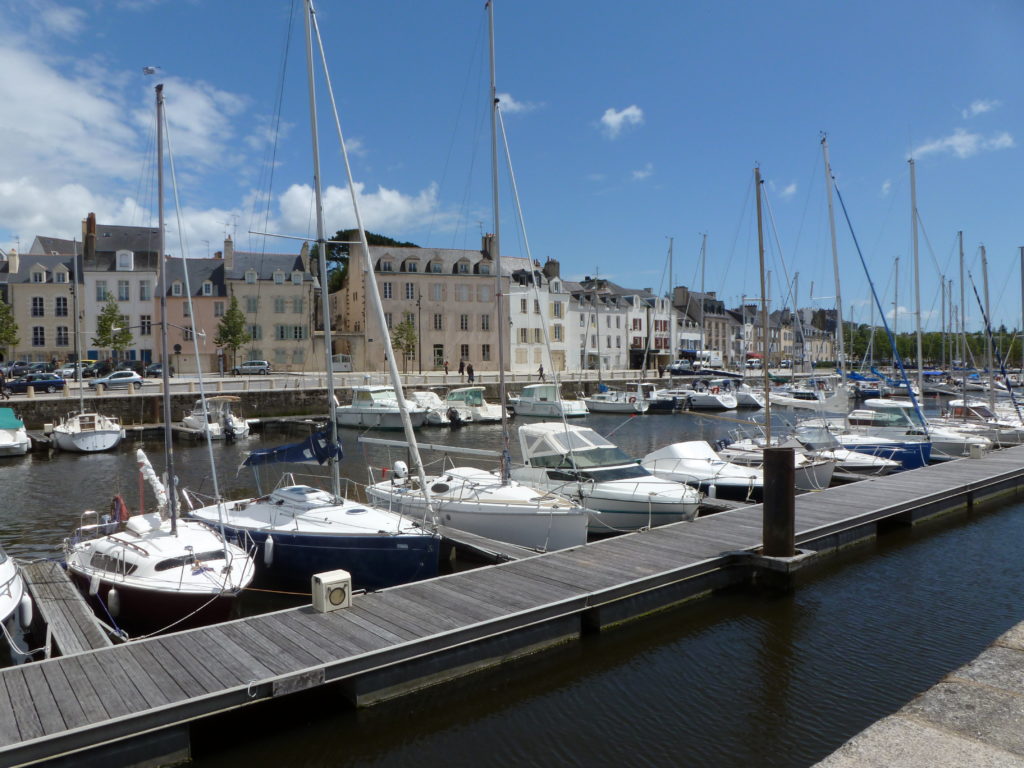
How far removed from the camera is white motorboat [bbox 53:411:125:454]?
34.2 m

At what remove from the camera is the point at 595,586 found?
1215cm

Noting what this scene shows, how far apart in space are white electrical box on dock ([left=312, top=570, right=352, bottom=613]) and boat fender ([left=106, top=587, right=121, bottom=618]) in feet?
9.97

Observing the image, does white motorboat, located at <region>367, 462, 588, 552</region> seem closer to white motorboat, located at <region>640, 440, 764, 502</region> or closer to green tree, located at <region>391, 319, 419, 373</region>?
white motorboat, located at <region>640, 440, 764, 502</region>

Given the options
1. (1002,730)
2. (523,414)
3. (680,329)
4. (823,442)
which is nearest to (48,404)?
(523,414)

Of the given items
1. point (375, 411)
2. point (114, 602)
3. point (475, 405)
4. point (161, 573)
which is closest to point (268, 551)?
point (161, 573)

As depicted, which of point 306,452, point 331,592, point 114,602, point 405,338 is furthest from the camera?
point 405,338

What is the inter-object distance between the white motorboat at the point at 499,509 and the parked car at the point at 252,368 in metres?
49.1

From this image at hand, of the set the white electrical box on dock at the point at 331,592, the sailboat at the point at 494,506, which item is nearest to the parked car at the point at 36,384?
the sailboat at the point at 494,506

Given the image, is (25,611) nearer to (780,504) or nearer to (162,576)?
(162,576)

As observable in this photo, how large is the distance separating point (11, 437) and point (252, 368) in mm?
31244

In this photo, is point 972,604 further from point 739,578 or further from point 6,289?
point 6,289

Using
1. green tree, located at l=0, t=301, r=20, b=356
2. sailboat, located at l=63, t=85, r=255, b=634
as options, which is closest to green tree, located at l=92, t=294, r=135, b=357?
green tree, located at l=0, t=301, r=20, b=356

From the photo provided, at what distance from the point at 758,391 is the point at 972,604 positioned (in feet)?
169

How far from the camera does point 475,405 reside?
48531 millimetres
